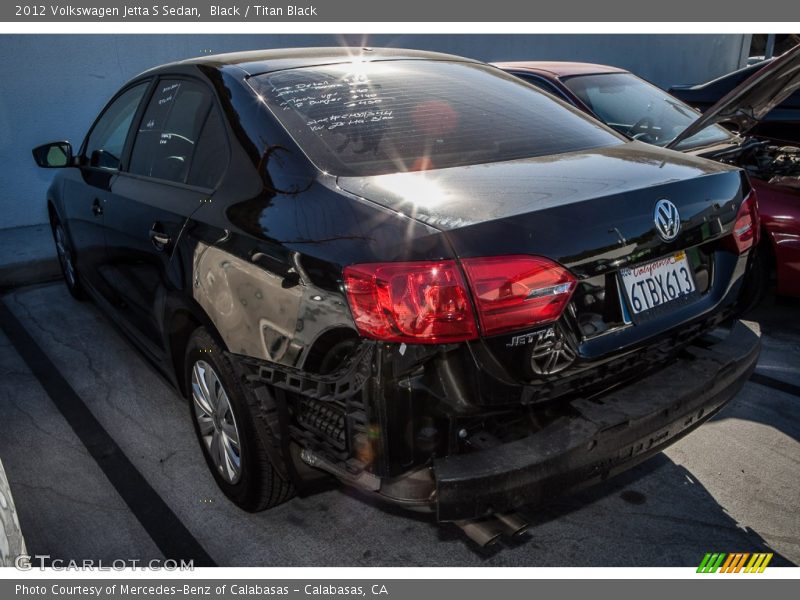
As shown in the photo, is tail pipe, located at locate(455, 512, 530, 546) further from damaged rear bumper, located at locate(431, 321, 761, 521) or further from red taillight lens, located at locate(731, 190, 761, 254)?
red taillight lens, located at locate(731, 190, 761, 254)

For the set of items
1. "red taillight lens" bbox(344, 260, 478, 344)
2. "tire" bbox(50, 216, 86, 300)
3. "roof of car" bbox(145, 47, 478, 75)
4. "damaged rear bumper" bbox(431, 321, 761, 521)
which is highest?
"roof of car" bbox(145, 47, 478, 75)

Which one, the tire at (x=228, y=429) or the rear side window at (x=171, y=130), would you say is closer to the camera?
the tire at (x=228, y=429)

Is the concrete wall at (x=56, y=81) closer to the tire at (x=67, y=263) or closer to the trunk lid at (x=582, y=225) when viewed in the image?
the tire at (x=67, y=263)

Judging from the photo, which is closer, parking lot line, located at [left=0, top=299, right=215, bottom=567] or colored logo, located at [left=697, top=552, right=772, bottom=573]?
colored logo, located at [left=697, top=552, right=772, bottom=573]

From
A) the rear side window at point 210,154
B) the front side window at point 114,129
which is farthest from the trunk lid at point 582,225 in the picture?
the front side window at point 114,129

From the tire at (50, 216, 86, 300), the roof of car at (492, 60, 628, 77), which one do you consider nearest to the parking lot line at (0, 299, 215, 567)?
the tire at (50, 216, 86, 300)

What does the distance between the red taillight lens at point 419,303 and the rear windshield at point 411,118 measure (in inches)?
21.1

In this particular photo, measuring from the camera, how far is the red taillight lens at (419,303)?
1856 mm

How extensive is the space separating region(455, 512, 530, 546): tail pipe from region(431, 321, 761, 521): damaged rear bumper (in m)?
0.08

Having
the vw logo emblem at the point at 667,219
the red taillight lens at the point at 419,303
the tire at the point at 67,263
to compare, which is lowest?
the tire at the point at 67,263

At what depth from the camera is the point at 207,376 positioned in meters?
2.77

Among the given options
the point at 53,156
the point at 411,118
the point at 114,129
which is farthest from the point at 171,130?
the point at 53,156

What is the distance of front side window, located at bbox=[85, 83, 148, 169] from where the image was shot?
12.5 ft

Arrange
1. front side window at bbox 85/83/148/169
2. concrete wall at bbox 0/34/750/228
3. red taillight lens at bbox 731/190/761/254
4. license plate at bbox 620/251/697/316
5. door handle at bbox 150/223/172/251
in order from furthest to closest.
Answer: concrete wall at bbox 0/34/750/228
front side window at bbox 85/83/148/169
door handle at bbox 150/223/172/251
red taillight lens at bbox 731/190/761/254
license plate at bbox 620/251/697/316
